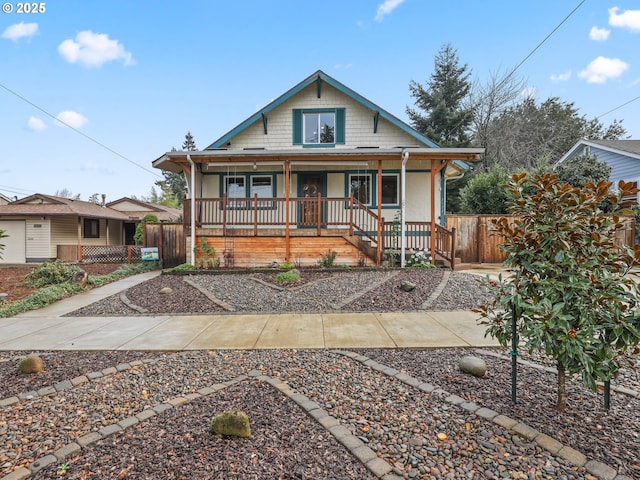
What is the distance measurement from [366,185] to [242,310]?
24.6 feet

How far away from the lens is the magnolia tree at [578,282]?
2.10 meters

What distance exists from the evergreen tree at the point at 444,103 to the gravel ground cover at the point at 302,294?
19.4 metres

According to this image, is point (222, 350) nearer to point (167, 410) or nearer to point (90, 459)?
point (167, 410)

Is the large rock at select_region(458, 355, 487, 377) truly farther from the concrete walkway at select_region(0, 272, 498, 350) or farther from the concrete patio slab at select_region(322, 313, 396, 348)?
the concrete patio slab at select_region(322, 313, 396, 348)

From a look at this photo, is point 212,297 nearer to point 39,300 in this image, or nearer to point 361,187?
point 39,300

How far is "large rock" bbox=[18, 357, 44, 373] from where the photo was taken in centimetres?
338

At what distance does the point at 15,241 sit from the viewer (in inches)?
626

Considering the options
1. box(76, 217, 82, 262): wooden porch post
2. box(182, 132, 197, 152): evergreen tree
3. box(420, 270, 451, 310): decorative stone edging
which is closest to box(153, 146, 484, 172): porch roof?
box(420, 270, 451, 310): decorative stone edging

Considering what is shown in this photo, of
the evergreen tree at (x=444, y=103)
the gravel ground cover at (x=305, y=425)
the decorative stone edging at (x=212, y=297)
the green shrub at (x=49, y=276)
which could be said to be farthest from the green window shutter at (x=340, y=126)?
the evergreen tree at (x=444, y=103)

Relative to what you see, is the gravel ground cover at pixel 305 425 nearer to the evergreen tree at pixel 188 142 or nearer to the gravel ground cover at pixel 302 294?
the gravel ground cover at pixel 302 294

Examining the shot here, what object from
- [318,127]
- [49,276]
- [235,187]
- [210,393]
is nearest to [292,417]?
[210,393]

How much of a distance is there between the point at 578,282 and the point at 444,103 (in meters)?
26.1

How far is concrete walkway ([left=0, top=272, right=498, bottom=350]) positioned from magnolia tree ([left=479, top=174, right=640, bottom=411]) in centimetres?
203

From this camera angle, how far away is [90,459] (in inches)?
79.2
